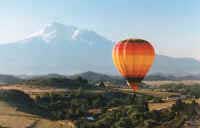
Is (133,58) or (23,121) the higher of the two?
(133,58)

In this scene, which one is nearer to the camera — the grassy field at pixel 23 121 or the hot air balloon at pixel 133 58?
the hot air balloon at pixel 133 58

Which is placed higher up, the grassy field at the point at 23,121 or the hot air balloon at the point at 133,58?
the hot air balloon at the point at 133,58

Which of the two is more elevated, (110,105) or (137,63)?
(137,63)

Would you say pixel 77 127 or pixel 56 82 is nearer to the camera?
pixel 77 127

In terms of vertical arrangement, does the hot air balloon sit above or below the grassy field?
above

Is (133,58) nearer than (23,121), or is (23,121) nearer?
(133,58)

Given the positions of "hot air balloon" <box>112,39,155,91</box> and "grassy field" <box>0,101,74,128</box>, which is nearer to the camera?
"hot air balloon" <box>112,39,155,91</box>

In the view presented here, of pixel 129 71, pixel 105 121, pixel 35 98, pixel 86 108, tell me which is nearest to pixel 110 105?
pixel 86 108

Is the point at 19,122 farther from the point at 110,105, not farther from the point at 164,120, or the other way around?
the point at 110,105
